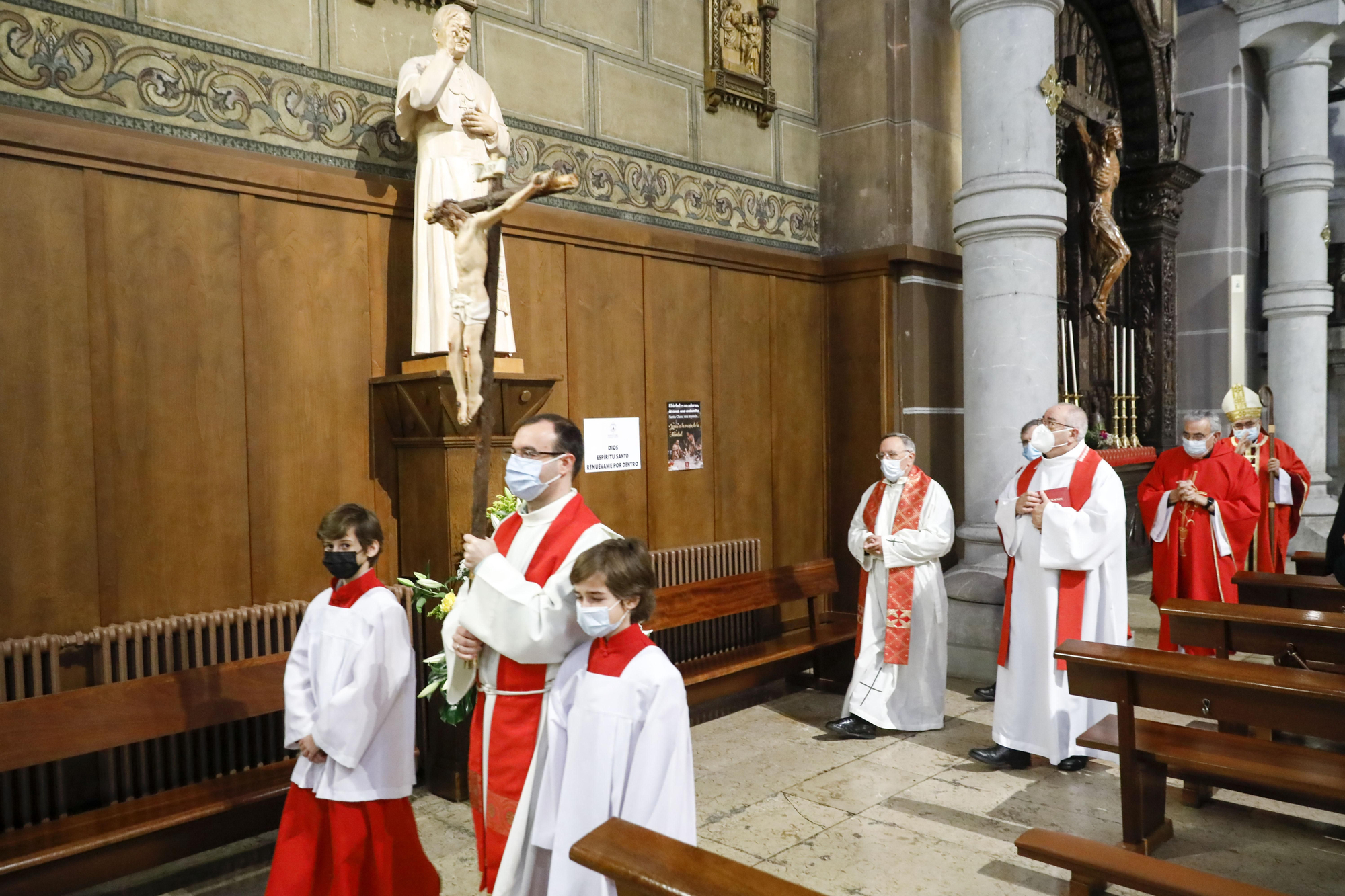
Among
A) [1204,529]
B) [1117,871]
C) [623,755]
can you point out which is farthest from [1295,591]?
[623,755]

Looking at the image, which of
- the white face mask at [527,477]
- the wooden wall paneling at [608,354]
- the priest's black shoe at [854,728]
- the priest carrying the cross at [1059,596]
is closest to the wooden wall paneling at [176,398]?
the wooden wall paneling at [608,354]

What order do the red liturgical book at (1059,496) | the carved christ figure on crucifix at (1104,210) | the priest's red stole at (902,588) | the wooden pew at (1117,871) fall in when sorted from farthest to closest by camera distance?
1. the carved christ figure on crucifix at (1104,210)
2. the priest's red stole at (902,588)
3. the red liturgical book at (1059,496)
4. the wooden pew at (1117,871)

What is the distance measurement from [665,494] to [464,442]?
2.15 metres

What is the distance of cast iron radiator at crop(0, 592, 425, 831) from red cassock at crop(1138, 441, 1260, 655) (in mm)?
5203

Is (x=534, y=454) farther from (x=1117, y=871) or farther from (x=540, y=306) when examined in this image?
(x=540, y=306)

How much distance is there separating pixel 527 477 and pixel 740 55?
207 inches

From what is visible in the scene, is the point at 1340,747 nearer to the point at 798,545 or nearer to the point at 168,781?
the point at 798,545

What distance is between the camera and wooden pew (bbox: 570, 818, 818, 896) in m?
1.89

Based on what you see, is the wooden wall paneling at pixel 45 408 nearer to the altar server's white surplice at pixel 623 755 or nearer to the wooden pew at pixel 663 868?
the altar server's white surplice at pixel 623 755

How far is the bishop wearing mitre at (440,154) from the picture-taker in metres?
4.75

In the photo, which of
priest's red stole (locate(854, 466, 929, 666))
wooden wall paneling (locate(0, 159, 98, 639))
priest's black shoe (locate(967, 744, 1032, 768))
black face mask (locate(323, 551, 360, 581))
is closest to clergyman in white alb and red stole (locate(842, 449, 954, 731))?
priest's red stole (locate(854, 466, 929, 666))

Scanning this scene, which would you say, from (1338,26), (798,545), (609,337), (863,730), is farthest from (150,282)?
(1338,26)

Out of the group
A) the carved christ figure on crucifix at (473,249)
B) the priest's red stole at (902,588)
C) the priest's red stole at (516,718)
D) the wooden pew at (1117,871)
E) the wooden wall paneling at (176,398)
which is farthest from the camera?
the priest's red stole at (902,588)

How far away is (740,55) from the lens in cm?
716
